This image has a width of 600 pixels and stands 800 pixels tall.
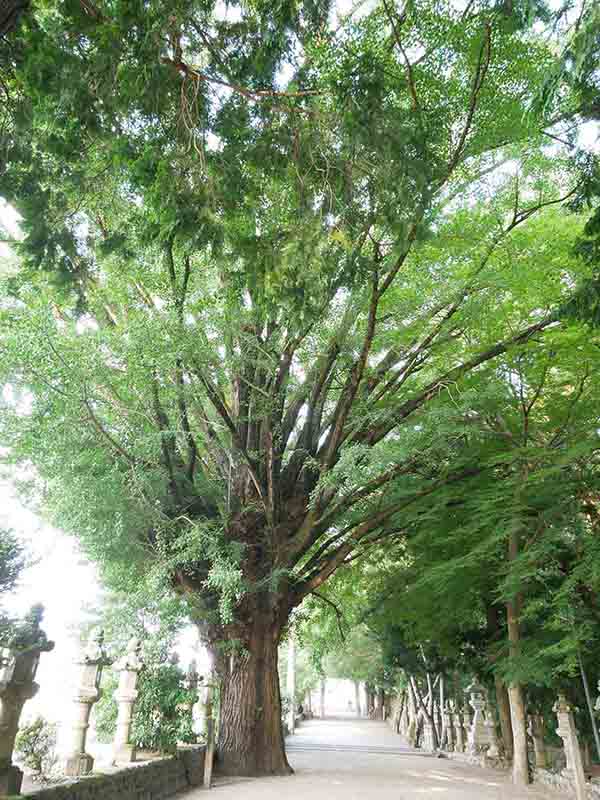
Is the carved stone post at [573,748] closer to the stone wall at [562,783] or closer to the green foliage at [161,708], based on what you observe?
the stone wall at [562,783]

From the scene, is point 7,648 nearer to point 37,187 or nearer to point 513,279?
point 37,187

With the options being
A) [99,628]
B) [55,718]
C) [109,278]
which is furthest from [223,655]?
[109,278]

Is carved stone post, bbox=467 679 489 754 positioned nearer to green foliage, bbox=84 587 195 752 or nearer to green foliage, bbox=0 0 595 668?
green foliage, bbox=0 0 595 668

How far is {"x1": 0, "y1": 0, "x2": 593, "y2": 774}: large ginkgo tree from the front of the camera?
4.07 meters

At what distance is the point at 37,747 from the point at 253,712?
357cm

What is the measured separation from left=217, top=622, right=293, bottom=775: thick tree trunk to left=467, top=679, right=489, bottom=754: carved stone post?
5.81m

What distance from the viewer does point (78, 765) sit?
5.81m

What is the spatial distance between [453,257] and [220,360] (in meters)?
3.94

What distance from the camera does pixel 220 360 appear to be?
859 cm

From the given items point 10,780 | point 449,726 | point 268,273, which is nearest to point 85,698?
point 10,780

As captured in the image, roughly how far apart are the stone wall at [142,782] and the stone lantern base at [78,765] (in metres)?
0.15

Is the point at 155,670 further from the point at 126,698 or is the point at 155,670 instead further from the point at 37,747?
the point at 37,747

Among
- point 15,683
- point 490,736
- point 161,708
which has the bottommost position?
point 490,736

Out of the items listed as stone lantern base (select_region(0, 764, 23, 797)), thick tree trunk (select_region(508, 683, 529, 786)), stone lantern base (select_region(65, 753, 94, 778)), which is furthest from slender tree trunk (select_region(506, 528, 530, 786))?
stone lantern base (select_region(0, 764, 23, 797))
